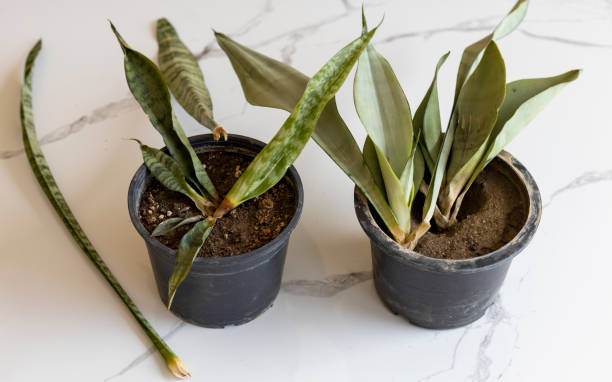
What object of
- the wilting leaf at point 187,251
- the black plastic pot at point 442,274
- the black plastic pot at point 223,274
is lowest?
the black plastic pot at point 442,274

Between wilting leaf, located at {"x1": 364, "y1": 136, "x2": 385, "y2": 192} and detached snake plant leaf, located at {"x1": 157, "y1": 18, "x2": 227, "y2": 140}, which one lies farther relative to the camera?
detached snake plant leaf, located at {"x1": 157, "y1": 18, "x2": 227, "y2": 140}

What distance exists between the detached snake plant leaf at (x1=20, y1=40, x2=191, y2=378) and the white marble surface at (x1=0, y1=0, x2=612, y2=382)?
0.7 inches

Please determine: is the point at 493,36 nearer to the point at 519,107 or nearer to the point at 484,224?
the point at 519,107

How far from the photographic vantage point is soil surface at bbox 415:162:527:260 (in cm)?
91

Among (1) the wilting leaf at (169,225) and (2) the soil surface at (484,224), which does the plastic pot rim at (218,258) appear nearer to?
(1) the wilting leaf at (169,225)

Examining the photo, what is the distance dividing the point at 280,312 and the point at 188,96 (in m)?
0.31

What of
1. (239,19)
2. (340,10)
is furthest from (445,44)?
(239,19)

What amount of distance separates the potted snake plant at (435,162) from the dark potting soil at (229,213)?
10 centimetres

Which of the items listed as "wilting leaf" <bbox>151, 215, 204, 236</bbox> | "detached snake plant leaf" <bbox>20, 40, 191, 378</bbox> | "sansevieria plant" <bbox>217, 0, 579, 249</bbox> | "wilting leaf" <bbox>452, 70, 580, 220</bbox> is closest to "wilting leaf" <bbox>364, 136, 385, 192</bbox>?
"sansevieria plant" <bbox>217, 0, 579, 249</bbox>

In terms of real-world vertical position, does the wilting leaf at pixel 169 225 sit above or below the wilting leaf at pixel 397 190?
above

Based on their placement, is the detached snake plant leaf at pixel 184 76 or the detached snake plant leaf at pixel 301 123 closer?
the detached snake plant leaf at pixel 301 123

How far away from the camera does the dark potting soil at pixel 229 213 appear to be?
91 cm

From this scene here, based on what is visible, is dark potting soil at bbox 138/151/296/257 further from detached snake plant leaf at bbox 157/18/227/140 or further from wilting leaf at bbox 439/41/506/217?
wilting leaf at bbox 439/41/506/217

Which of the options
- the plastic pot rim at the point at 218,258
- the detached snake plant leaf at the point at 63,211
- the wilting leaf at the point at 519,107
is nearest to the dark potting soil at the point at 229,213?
the plastic pot rim at the point at 218,258
